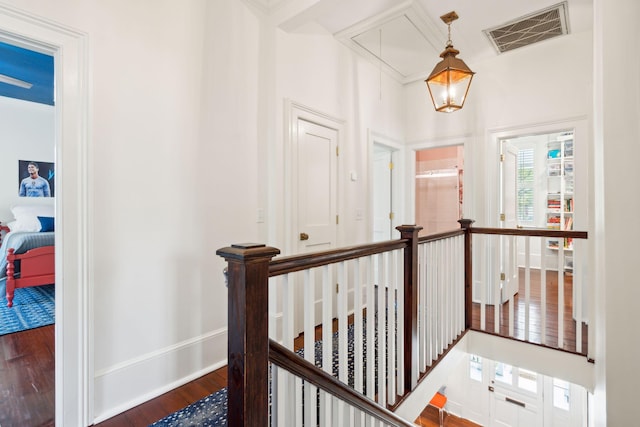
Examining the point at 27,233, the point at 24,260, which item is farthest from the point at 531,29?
the point at 27,233

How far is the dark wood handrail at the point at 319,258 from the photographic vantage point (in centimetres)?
106

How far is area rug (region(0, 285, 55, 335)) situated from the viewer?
3.14 metres

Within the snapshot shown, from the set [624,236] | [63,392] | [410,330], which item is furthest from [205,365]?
[624,236]

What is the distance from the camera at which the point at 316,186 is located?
3.02 metres

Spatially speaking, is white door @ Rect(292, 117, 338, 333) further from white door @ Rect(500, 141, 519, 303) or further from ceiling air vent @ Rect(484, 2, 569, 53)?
white door @ Rect(500, 141, 519, 303)

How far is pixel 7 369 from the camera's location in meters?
2.31

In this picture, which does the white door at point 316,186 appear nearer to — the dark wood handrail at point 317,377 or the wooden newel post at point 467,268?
the wooden newel post at point 467,268

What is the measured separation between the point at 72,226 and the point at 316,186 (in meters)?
1.93

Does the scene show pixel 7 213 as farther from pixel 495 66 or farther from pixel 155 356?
pixel 495 66

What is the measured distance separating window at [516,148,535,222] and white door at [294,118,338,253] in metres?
4.69

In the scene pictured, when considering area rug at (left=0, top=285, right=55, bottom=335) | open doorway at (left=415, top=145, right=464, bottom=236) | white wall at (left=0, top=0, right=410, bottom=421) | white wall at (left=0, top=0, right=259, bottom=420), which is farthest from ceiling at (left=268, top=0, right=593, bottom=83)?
area rug at (left=0, top=285, right=55, bottom=335)

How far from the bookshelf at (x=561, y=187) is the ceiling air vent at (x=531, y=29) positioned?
3.12 meters

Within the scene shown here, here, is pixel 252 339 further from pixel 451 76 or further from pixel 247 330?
pixel 451 76

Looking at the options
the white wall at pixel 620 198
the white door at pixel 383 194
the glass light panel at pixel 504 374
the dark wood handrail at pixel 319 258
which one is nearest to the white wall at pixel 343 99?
the white door at pixel 383 194
